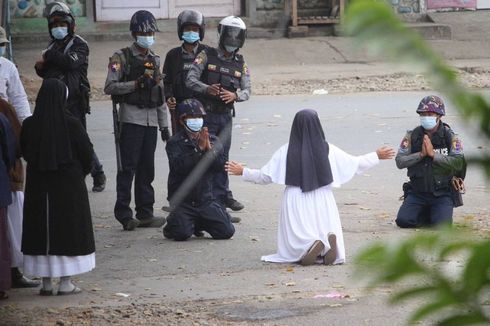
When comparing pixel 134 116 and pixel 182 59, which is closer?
pixel 134 116

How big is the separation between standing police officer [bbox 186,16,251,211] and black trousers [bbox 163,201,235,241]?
735mm

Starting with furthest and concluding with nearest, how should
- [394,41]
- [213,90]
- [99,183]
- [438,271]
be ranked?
[99,183], [213,90], [438,271], [394,41]

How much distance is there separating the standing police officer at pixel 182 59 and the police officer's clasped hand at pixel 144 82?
0.60m

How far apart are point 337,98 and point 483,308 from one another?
1655 centimetres

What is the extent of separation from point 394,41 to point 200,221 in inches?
316

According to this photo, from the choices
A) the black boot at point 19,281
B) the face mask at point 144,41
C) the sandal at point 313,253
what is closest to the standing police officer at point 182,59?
the face mask at point 144,41

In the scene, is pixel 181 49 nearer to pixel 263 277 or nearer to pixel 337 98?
pixel 263 277

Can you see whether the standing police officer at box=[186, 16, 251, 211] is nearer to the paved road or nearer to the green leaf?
the paved road

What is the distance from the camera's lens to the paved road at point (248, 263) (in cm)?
686

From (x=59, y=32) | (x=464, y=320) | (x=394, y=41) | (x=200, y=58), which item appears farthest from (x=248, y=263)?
(x=394, y=41)

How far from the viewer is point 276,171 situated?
27.4 feet

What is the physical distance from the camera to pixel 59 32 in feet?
31.8

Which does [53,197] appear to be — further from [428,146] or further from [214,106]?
[428,146]

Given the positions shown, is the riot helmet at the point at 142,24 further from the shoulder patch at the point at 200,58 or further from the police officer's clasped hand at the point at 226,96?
the police officer's clasped hand at the point at 226,96
